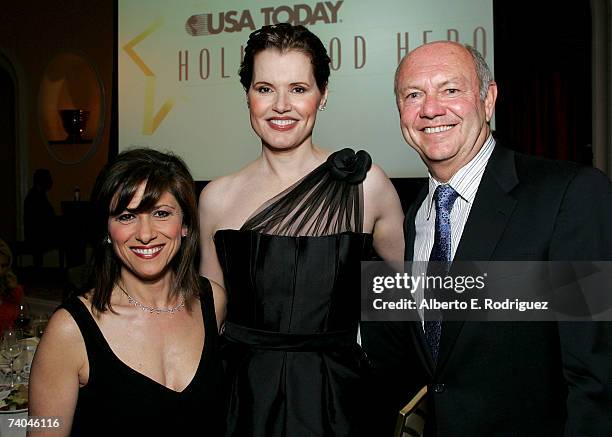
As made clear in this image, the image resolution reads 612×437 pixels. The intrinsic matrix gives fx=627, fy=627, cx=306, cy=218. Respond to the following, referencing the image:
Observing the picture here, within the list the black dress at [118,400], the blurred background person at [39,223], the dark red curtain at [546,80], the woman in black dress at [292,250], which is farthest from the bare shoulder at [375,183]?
the blurred background person at [39,223]

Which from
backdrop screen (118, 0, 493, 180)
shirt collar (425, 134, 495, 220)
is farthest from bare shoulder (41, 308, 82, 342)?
backdrop screen (118, 0, 493, 180)

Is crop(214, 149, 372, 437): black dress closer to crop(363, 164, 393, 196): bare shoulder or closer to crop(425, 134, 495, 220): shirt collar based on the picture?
crop(363, 164, 393, 196): bare shoulder

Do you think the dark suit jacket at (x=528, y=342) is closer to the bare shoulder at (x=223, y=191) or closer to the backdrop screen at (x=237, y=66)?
the bare shoulder at (x=223, y=191)

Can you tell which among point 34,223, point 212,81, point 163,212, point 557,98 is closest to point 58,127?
point 34,223

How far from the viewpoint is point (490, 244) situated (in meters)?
1.58

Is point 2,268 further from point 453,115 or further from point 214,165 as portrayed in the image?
point 453,115

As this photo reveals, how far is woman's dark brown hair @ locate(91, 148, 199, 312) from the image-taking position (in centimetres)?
182

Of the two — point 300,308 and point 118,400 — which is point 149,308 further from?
point 300,308

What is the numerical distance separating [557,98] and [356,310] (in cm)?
624

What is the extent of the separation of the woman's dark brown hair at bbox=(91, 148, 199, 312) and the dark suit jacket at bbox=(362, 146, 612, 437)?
30.0 inches

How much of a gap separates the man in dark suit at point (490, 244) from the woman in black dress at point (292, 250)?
21 centimetres

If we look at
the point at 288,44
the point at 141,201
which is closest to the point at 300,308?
the point at 141,201

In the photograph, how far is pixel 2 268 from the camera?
339 centimetres

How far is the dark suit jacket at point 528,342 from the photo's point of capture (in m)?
1.42
